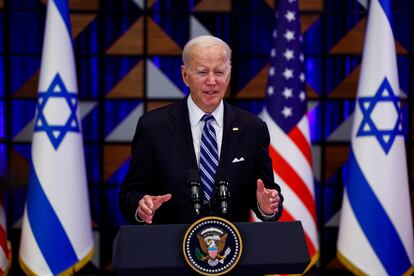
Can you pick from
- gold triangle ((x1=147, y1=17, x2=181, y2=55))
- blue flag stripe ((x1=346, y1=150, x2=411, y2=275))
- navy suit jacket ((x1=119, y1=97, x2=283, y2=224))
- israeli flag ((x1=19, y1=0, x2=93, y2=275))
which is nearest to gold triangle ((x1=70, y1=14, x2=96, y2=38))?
gold triangle ((x1=147, y1=17, x2=181, y2=55))

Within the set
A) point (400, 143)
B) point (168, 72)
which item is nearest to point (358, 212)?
point (400, 143)

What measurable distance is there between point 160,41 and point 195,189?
3.98 metres

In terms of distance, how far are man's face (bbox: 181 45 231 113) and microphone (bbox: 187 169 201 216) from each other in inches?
14.8

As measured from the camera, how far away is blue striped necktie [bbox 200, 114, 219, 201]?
258cm

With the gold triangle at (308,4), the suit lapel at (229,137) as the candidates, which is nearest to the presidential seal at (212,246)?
the suit lapel at (229,137)

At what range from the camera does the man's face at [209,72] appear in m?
2.58

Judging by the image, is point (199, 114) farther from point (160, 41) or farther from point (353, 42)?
point (353, 42)

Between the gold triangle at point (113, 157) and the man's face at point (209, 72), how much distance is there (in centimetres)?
359

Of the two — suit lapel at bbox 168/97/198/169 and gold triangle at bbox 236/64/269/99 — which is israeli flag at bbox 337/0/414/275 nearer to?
gold triangle at bbox 236/64/269/99

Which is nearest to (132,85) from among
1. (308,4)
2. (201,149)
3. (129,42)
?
(129,42)

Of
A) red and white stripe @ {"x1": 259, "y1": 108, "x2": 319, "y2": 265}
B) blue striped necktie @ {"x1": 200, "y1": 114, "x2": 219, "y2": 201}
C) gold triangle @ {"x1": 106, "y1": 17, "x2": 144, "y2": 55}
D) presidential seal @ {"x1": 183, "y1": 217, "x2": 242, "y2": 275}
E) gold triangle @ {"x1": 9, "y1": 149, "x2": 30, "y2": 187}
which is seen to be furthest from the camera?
gold triangle @ {"x1": 106, "y1": 17, "x2": 144, "y2": 55}

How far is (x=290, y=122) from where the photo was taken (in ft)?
17.8

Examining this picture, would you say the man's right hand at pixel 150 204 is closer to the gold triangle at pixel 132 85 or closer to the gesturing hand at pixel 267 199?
the gesturing hand at pixel 267 199

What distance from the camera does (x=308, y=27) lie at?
6203 millimetres
